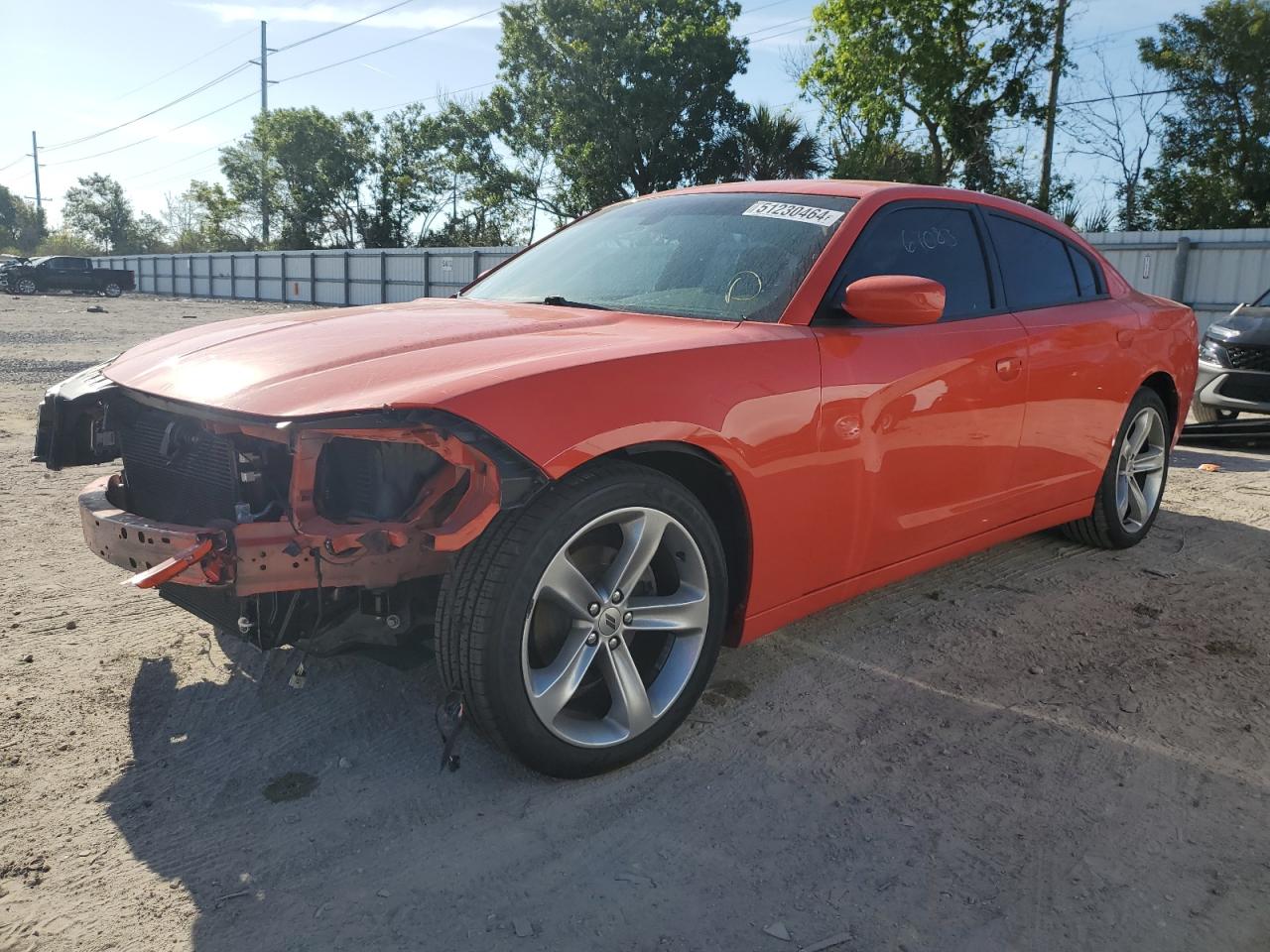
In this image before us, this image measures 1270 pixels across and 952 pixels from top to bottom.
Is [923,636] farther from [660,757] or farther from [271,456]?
[271,456]

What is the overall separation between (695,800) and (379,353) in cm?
142

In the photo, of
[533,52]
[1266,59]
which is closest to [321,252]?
[533,52]

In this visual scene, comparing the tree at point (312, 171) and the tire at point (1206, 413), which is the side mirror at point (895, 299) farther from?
the tree at point (312, 171)

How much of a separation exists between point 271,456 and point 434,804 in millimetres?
967

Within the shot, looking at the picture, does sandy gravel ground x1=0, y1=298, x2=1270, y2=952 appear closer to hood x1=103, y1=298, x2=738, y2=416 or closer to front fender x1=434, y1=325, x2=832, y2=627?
front fender x1=434, y1=325, x2=832, y2=627

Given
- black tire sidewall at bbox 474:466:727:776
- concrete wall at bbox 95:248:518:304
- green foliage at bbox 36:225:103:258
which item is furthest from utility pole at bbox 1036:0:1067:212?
green foliage at bbox 36:225:103:258

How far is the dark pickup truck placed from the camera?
117 ft

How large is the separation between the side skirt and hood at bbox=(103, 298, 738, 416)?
0.85 metres

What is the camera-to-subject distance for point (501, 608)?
232 cm

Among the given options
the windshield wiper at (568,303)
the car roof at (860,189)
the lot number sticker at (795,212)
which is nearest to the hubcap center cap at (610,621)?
the windshield wiper at (568,303)

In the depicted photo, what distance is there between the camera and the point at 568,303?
11.1 feet

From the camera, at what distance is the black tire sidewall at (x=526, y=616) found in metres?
2.34

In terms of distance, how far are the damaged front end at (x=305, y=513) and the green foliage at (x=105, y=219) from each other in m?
87.0

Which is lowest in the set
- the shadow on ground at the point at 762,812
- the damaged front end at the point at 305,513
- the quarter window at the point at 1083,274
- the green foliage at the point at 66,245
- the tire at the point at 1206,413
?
the shadow on ground at the point at 762,812
